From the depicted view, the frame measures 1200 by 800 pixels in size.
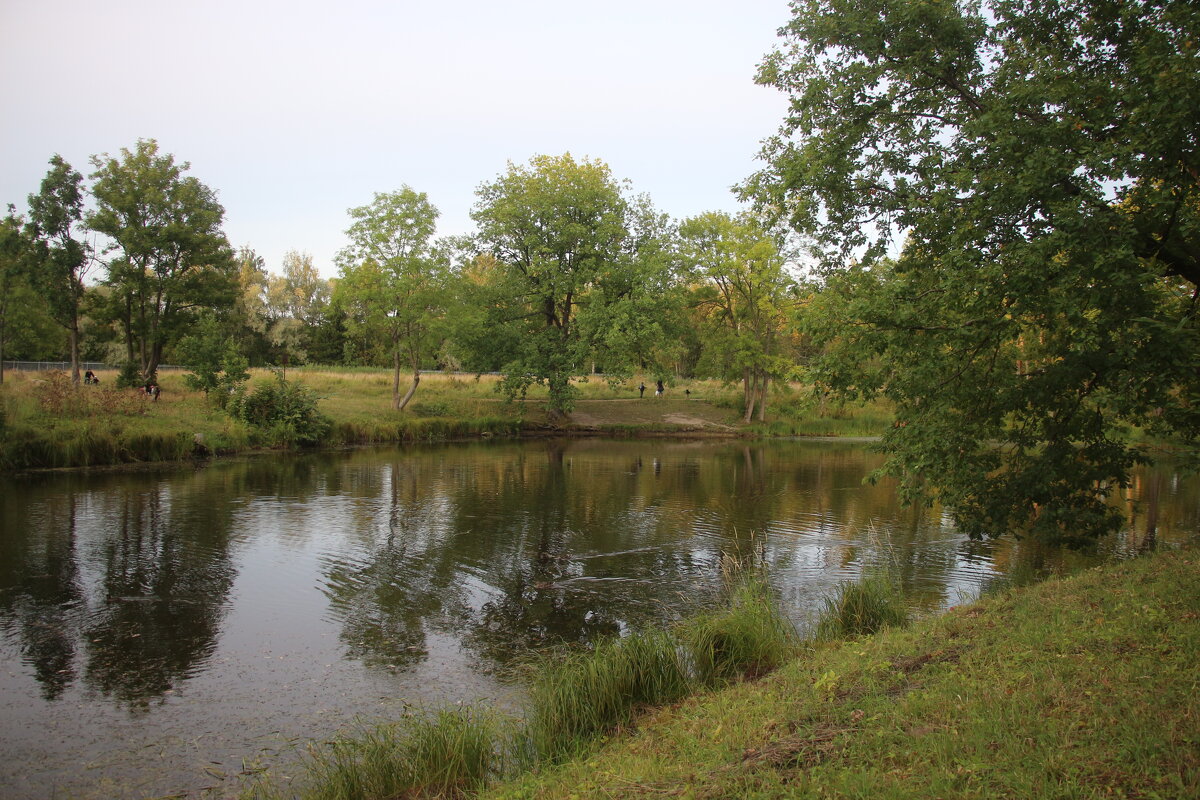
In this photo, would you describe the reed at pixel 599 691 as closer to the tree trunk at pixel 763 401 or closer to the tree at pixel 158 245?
A: the tree at pixel 158 245

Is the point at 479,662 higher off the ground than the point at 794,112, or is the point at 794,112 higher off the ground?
the point at 794,112

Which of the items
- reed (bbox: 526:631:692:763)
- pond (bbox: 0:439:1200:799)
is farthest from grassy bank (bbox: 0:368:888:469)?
reed (bbox: 526:631:692:763)

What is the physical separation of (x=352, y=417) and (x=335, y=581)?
2351cm

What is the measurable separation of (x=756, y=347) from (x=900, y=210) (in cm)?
3054

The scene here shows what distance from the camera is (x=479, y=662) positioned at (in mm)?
8891

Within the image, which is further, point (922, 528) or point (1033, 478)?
point (922, 528)

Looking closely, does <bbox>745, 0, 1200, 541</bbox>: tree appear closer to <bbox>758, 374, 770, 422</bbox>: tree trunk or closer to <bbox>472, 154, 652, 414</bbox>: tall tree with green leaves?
<bbox>472, 154, 652, 414</bbox>: tall tree with green leaves

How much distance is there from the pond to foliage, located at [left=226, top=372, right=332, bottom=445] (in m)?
5.89

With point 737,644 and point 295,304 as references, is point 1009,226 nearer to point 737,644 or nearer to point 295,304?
point 737,644

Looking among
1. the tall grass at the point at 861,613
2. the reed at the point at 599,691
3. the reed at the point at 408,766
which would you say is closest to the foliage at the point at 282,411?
the reed at the point at 599,691

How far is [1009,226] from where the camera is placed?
9.61m

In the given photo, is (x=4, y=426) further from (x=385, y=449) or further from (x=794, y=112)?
(x=794, y=112)

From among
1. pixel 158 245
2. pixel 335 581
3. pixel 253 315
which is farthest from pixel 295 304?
pixel 335 581

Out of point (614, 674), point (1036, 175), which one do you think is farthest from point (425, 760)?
point (1036, 175)
